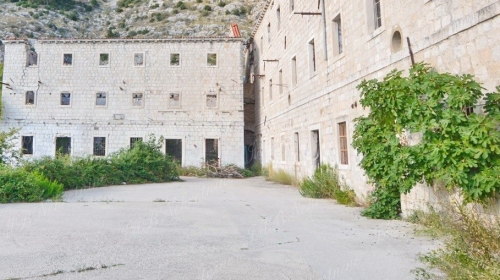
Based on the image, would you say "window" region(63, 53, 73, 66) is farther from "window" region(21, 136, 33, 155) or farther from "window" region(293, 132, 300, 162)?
"window" region(293, 132, 300, 162)

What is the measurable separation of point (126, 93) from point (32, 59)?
26.0ft

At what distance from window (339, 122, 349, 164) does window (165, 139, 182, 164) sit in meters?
14.4

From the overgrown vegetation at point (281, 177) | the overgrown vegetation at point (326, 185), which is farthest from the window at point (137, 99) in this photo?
the overgrown vegetation at point (326, 185)

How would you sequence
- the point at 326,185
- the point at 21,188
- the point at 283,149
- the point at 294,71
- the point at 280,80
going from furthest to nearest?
1. the point at 280,80
2. the point at 283,149
3. the point at 294,71
4. the point at 326,185
5. the point at 21,188

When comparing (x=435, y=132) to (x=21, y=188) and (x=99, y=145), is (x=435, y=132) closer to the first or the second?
(x=21, y=188)

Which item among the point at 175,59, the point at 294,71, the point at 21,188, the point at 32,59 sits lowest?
the point at 21,188

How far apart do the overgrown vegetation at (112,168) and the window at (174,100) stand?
222 inches

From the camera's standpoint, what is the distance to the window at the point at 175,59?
850 inches

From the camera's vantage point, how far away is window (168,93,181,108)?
21297 millimetres

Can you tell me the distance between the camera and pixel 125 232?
509 centimetres

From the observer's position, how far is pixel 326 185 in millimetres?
9188

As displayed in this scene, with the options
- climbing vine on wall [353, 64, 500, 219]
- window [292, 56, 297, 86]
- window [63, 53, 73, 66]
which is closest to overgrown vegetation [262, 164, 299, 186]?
window [292, 56, 297, 86]

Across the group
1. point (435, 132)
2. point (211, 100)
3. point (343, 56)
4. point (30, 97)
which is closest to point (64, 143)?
point (30, 97)

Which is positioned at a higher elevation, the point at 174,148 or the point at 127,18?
the point at 127,18
